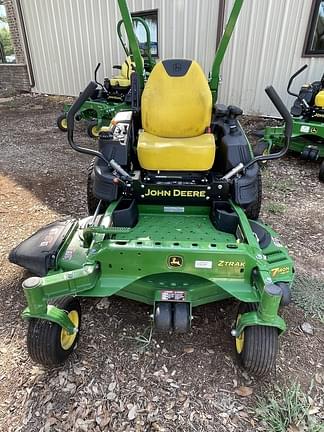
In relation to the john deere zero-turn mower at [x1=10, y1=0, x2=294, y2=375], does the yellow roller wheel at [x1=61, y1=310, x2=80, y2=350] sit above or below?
below

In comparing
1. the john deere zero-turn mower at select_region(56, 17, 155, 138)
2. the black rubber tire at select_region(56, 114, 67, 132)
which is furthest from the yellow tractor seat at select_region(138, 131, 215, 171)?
the black rubber tire at select_region(56, 114, 67, 132)

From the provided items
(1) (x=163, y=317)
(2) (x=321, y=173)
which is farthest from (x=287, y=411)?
(2) (x=321, y=173)

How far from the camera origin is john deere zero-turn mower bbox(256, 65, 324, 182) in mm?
3932

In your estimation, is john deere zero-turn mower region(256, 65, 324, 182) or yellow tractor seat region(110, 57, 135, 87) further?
yellow tractor seat region(110, 57, 135, 87)

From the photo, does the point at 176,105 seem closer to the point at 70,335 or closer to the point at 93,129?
the point at 70,335

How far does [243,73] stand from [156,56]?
6.16 ft

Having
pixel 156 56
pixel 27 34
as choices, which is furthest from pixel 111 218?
pixel 27 34

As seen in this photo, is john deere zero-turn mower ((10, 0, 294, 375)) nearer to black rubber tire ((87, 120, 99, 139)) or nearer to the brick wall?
black rubber tire ((87, 120, 99, 139))

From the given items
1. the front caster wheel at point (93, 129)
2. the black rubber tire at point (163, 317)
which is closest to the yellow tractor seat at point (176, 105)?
the black rubber tire at point (163, 317)

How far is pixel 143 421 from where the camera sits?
58.2 inches

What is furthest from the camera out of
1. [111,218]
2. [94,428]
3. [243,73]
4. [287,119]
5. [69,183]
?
[243,73]

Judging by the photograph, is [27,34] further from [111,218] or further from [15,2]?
[111,218]

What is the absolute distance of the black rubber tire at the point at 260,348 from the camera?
151cm

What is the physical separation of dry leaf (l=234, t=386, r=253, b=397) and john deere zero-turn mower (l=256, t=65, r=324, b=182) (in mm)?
2934
